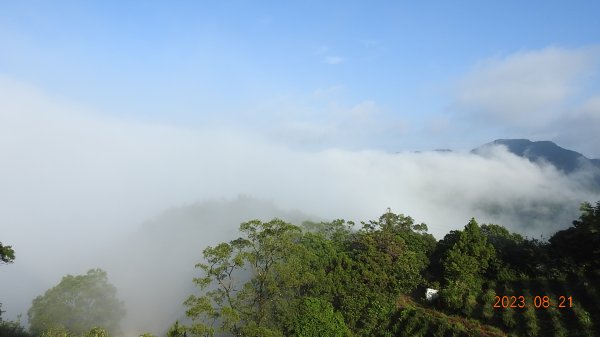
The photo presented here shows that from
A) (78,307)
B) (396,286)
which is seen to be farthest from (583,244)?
(78,307)

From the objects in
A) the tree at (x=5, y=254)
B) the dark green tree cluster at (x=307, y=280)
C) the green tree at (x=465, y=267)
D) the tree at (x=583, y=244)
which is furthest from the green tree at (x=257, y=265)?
the tree at (x=583, y=244)

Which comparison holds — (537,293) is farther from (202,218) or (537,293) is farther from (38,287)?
(202,218)

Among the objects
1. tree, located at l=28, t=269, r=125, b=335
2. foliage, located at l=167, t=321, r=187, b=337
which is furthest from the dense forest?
tree, located at l=28, t=269, r=125, b=335

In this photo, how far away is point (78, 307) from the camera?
50.5 meters

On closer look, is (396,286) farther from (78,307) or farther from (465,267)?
(78,307)

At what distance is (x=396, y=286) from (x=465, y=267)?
22.2ft

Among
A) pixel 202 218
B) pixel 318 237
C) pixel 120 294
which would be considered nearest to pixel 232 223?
pixel 202 218

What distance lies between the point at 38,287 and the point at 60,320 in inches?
4592

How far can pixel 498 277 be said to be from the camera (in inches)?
1463

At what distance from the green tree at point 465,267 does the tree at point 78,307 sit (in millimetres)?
41149

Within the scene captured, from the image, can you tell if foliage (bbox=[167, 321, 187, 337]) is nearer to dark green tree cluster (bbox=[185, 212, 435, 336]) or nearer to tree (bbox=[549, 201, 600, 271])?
dark green tree cluster (bbox=[185, 212, 435, 336])

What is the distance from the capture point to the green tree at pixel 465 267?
34.5 meters

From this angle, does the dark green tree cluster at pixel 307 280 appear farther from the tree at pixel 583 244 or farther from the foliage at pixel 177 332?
the tree at pixel 583 244

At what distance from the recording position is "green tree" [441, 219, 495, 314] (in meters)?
34.5
